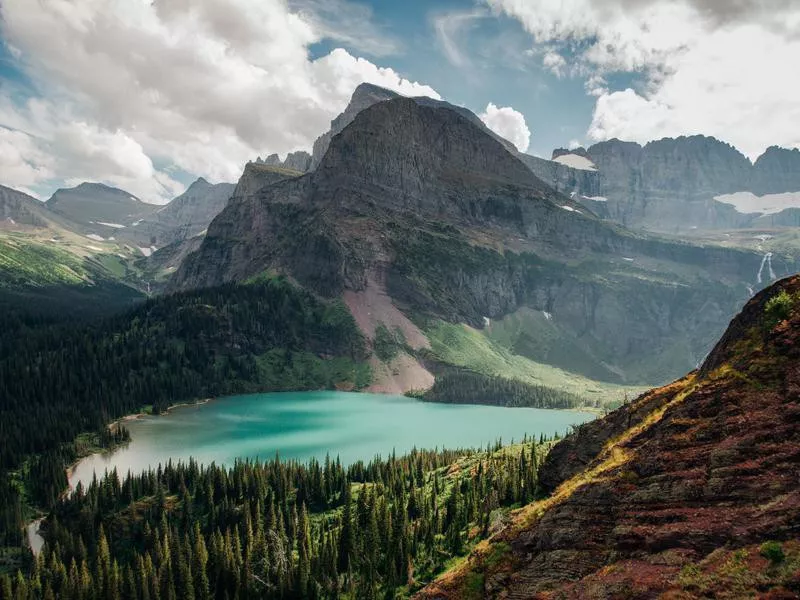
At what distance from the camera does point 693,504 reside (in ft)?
114

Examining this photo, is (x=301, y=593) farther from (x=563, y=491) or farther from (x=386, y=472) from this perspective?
(x=563, y=491)

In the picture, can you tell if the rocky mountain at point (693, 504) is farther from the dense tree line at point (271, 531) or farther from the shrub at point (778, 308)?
the dense tree line at point (271, 531)

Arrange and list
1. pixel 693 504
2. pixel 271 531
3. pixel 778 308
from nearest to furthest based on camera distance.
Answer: pixel 693 504 < pixel 778 308 < pixel 271 531

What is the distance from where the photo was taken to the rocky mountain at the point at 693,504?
3064 cm

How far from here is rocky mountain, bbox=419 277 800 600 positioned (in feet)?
101

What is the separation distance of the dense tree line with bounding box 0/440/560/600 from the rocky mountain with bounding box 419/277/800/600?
22910 mm

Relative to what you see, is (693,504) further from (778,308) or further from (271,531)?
(271,531)

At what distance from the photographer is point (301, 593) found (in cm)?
8275

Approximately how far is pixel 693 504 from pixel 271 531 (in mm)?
70644

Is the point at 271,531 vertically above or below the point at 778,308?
below

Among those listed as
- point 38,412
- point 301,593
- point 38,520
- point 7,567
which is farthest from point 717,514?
point 38,412

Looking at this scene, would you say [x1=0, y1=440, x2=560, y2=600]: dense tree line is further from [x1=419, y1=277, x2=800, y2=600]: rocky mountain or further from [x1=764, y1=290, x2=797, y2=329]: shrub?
[x1=764, y1=290, x2=797, y2=329]: shrub

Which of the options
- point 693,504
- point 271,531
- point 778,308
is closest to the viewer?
point 693,504

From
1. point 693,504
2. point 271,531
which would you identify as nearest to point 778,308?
point 693,504
